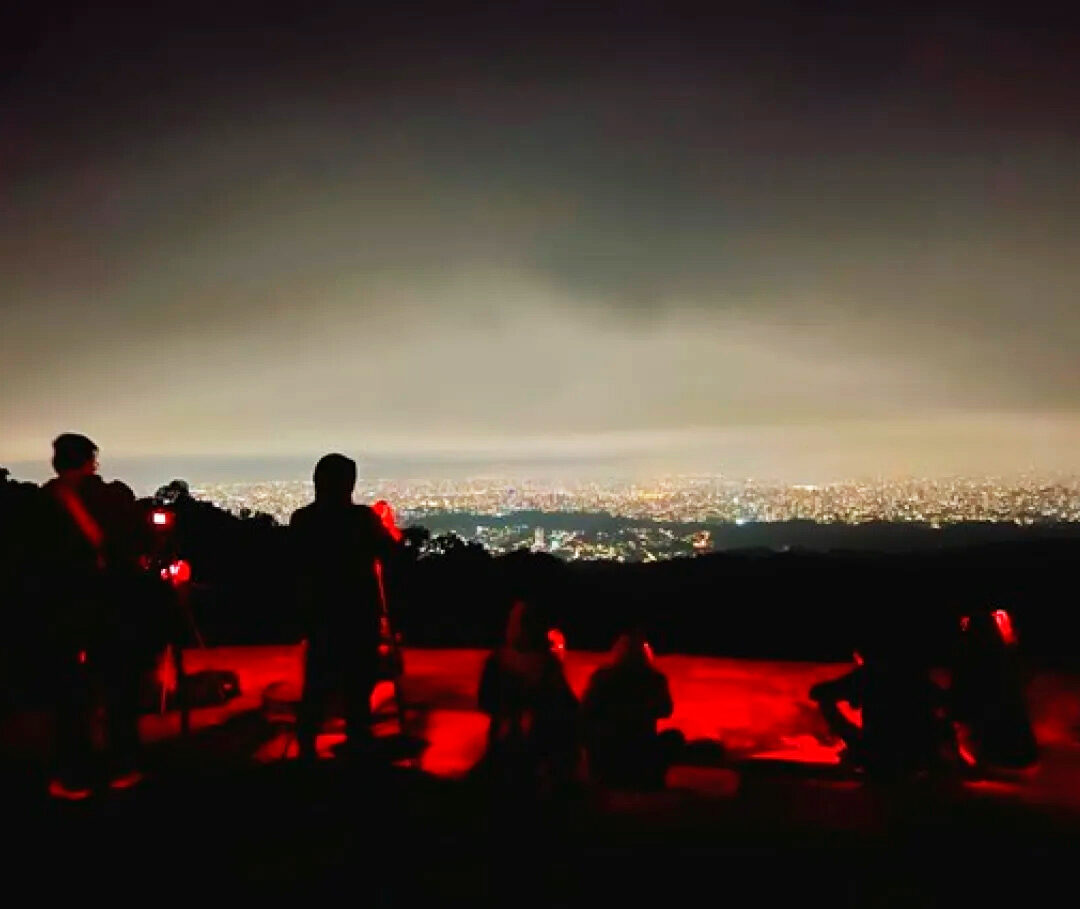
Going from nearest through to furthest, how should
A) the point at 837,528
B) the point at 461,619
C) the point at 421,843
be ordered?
the point at 421,843, the point at 461,619, the point at 837,528

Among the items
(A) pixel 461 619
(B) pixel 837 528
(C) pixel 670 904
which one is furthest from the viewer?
(B) pixel 837 528

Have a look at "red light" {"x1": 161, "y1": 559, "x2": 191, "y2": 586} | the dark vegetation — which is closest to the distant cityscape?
the dark vegetation

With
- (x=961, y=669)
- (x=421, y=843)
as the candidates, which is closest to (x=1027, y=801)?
(x=961, y=669)

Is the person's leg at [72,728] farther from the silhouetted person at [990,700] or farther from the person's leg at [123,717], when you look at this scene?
the silhouetted person at [990,700]

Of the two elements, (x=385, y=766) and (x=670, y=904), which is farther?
(x=385, y=766)

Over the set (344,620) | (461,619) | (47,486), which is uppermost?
(47,486)

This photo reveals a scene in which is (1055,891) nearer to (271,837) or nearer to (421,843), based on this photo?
(421,843)

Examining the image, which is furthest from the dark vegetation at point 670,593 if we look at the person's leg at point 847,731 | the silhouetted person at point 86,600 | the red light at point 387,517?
the silhouetted person at point 86,600
